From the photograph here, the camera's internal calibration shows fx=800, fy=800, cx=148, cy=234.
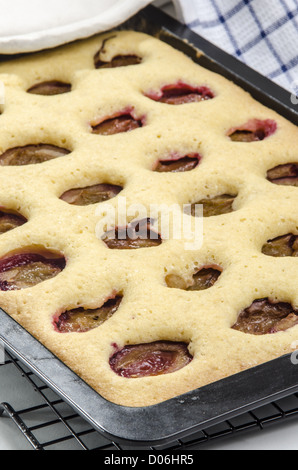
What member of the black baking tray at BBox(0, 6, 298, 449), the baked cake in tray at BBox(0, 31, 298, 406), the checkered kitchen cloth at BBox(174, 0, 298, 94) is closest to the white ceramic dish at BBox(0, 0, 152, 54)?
the baked cake in tray at BBox(0, 31, 298, 406)

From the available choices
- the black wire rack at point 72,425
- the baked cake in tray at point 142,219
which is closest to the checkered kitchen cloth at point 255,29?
the baked cake in tray at point 142,219

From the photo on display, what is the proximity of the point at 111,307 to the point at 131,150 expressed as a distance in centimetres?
56

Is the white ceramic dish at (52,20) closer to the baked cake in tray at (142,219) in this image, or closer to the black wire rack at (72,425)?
the baked cake in tray at (142,219)

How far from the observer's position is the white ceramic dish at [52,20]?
247 cm

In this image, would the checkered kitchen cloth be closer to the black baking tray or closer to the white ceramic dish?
the white ceramic dish

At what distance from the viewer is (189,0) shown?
271 centimetres

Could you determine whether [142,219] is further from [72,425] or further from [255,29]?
[255,29]

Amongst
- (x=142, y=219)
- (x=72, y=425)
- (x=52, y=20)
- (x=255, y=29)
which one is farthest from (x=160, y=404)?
(x=255, y=29)

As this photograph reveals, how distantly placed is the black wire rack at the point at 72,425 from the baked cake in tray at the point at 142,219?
3.4 inches

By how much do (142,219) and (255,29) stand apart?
1.09 m

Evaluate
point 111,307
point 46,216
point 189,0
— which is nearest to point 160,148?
point 46,216

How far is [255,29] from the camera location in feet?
8.85

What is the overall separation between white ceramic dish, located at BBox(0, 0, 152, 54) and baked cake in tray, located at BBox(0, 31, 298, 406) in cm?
6

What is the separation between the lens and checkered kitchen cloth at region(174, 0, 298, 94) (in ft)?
8.59
